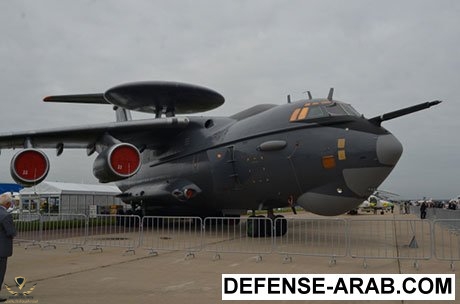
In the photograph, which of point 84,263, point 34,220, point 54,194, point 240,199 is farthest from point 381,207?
point 84,263

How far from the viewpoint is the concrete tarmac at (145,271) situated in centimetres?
569

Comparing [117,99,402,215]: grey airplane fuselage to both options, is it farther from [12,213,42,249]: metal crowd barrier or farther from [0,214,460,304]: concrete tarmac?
[12,213,42,249]: metal crowd barrier

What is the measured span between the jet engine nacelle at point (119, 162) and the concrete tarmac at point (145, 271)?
2.90 m

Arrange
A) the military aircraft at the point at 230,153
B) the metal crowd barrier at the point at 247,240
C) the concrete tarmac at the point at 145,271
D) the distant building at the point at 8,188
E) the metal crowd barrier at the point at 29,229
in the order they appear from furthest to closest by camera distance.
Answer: the distant building at the point at 8,188 → the metal crowd barrier at the point at 29,229 → the military aircraft at the point at 230,153 → the metal crowd barrier at the point at 247,240 → the concrete tarmac at the point at 145,271

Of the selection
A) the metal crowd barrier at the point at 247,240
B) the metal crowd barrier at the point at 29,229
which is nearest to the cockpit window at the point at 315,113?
the metal crowd barrier at the point at 247,240

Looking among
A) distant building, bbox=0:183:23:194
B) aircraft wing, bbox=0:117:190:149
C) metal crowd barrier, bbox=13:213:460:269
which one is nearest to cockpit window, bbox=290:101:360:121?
metal crowd barrier, bbox=13:213:460:269

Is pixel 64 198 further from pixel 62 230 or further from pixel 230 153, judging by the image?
pixel 230 153

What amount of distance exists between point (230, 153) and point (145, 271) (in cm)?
570

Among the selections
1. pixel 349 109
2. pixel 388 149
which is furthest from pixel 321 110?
pixel 388 149

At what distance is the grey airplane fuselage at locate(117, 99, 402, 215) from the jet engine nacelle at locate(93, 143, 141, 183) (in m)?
2.15

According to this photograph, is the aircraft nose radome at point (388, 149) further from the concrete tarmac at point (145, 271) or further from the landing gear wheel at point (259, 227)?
the landing gear wheel at point (259, 227)

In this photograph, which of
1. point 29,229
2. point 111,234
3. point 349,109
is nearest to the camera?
point 349,109

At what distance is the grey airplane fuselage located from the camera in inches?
393

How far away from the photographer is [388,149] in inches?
382
